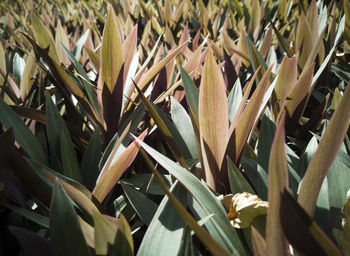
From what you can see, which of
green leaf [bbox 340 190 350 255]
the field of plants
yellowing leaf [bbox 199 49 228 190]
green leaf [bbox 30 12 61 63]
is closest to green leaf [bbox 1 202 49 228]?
the field of plants

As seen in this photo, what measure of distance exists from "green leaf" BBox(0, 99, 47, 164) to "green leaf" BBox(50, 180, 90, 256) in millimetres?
264

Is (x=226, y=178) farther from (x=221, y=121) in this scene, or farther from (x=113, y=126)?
(x=113, y=126)

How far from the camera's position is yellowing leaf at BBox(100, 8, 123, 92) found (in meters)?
0.75

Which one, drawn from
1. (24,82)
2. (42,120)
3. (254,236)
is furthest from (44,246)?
(24,82)

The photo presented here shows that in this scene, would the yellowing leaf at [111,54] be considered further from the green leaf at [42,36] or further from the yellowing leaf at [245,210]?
the yellowing leaf at [245,210]

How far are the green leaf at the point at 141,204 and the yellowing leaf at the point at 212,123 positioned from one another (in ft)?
0.37

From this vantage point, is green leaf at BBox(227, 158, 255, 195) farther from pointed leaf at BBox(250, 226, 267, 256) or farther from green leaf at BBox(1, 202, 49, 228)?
green leaf at BBox(1, 202, 49, 228)

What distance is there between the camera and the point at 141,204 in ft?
1.75

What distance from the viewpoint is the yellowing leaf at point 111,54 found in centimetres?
75

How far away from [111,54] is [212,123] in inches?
11.8

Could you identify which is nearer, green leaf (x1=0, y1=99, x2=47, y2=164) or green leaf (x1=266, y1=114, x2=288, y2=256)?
green leaf (x1=266, y1=114, x2=288, y2=256)

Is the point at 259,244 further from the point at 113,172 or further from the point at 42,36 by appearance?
the point at 42,36

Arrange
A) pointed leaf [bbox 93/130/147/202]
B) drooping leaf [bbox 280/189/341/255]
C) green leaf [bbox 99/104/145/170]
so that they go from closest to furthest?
drooping leaf [bbox 280/189/341/255], pointed leaf [bbox 93/130/147/202], green leaf [bbox 99/104/145/170]

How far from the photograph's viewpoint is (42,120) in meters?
0.74
